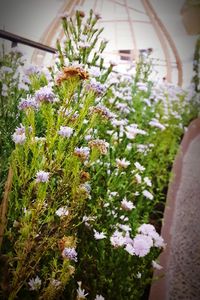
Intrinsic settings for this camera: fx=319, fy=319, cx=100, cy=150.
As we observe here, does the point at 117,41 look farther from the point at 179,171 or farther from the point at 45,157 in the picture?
the point at 45,157

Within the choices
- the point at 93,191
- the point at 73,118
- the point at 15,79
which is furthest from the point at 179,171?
the point at 73,118

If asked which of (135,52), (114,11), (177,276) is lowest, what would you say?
(177,276)

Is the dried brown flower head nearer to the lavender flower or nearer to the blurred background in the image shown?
the lavender flower

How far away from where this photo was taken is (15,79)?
6.21 feet

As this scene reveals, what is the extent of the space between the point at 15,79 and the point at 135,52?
150 inches

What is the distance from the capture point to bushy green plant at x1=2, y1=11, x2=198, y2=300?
3.73 ft

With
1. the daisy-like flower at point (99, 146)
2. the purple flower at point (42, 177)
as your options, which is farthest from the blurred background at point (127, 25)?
the purple flower at point (42, 177)

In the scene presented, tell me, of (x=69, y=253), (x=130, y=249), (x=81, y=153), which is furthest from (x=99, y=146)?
(x=130, y=249)

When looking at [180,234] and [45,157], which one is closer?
[45,157]

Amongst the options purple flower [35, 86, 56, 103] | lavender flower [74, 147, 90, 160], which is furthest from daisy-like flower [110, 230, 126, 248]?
purple flower [35, 86, 56, 103]

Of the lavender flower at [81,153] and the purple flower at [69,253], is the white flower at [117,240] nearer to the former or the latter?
the purple flower at [69,253]

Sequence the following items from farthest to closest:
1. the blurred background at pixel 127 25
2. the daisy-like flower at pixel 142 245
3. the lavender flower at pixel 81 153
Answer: the blurred background at pixel 127 25 < the daisy-like flower at pixel 142 245 < the lavender flower at pixel 81 153

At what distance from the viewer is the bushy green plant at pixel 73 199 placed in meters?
1.14

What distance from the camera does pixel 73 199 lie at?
1.19 m
